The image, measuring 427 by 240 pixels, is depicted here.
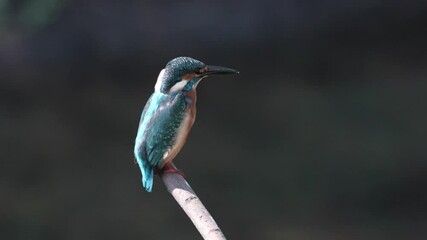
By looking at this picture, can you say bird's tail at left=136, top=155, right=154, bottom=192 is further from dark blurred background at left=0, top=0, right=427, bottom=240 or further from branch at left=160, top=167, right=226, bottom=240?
dark blurred background at left=0, top=0, right=427, bottom=240

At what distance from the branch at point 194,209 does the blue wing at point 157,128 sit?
104mm

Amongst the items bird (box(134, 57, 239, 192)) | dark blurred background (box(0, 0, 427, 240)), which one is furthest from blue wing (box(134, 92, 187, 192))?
dark blurred background (box(0, 0, 427, 240))

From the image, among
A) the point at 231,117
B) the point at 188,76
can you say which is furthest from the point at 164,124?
the point at 231,117

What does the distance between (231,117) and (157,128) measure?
3506 millimetres

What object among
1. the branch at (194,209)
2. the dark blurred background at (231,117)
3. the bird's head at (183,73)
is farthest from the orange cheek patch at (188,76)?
the dark blurred background at (231,117)

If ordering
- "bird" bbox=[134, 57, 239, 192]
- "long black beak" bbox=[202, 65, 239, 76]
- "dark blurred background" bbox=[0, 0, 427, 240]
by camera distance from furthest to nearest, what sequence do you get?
"dark blurred background" bbox=[0, 0, 427, 240] < "bird" bbox=[134, 57, 239, 192] < "long black beak" bbox=[202, 65, 239, 76]

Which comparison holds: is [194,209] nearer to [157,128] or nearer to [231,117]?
[157,128]

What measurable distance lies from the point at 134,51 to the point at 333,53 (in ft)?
4.47

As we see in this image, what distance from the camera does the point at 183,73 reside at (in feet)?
5.43

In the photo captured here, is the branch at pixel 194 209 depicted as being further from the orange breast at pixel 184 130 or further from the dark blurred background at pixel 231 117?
the dark blurred background at pixel 231 117

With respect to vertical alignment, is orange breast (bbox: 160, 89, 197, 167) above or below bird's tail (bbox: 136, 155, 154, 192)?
above

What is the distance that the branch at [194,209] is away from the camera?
3.96 feet

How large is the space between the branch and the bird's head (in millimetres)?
181

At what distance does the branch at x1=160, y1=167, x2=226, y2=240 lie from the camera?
1.21 metres
